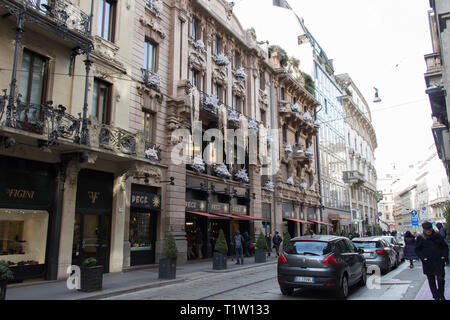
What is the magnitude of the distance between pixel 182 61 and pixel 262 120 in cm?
1229

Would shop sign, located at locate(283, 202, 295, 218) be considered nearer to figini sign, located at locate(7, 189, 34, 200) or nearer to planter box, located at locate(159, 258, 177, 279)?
planter box, located at locate(159, 258, 177, 279)

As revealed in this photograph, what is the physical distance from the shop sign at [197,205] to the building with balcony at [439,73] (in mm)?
15834

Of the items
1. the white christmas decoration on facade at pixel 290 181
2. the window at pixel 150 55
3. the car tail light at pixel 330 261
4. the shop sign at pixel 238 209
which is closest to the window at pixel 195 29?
the window at pixel 150 55

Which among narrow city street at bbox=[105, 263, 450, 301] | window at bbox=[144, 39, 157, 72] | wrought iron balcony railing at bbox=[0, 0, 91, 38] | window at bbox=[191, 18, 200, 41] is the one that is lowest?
narrow city street at bbox=[105, 263, 450, 301]

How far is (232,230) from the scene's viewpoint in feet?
84.7

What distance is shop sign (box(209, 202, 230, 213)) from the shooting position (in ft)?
74.1

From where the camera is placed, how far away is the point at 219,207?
23.3 m

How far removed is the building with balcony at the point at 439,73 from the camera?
21.5 m

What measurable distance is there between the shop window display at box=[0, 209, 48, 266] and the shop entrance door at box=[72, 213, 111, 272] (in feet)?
4.55

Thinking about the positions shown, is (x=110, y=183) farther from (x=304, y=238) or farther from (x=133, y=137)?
(x=304, y=238)

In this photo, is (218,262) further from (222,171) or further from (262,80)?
(262,80)

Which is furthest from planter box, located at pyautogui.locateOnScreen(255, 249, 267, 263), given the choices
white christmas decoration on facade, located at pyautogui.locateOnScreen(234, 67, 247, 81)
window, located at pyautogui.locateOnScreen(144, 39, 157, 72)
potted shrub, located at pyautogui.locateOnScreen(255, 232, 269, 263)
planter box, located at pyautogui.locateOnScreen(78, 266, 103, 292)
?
white christmas decoration on facade, located at pyautogui.locateOnScreen(234, 67, 247, 81)

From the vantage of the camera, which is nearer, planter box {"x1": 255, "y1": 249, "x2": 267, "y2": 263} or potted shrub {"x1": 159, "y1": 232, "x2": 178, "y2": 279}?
potted shrub {"x1": 159, "y1": 232, "x2": 178, "y2": 279}

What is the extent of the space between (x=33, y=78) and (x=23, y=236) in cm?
569
